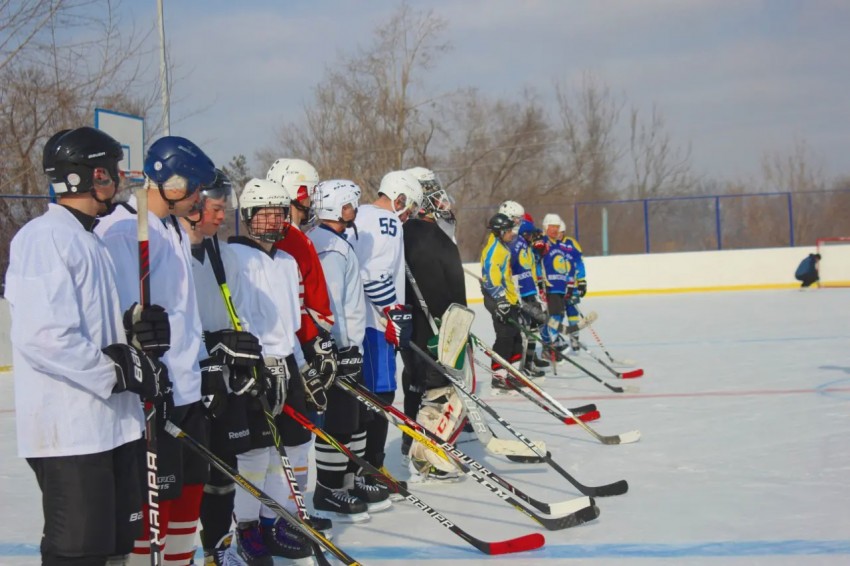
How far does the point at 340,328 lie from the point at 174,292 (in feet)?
4.65

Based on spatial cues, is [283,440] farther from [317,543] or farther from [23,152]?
[23,152]

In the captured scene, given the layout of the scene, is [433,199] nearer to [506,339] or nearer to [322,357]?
[322,357]

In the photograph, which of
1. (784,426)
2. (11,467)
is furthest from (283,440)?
(784,426)

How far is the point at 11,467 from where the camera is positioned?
4852 mm

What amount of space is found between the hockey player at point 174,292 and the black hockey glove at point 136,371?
0.20 meters

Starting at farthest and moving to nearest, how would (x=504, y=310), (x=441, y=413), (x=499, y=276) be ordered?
(x=499, y=276)
(x=504, y=310)
(x=441, y=413)

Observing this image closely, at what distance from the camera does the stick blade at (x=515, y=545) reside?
10.6 ft

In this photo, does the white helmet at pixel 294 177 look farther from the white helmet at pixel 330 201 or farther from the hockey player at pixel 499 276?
the hockey player at pixel 499 276

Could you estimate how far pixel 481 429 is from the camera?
4.48 m

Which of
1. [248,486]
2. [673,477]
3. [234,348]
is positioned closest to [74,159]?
[234,348]

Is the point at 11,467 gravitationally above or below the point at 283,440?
below

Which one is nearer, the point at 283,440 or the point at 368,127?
the point at 283,440

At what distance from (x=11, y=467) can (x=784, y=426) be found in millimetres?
4143

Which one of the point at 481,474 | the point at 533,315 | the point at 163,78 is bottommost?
the point at 481,474
